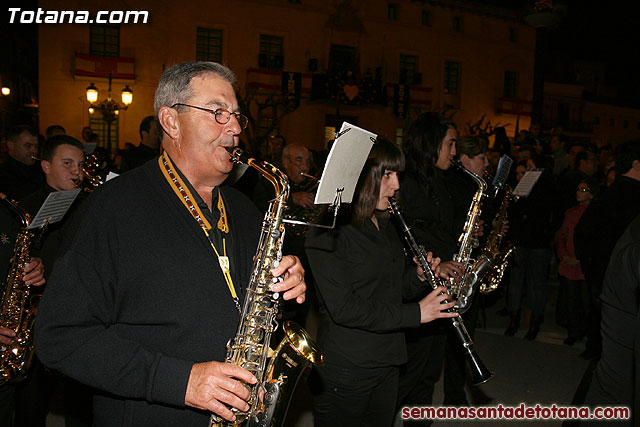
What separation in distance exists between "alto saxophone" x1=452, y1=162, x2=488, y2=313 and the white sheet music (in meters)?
→ 3.05

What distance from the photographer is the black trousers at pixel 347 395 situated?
2908 mm

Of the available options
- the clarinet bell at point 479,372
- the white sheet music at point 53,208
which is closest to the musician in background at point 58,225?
the white sheet music at point 53,208

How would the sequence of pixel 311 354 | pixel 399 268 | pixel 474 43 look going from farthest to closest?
pixel 474 43
pixel 399 268
pixel 311 354

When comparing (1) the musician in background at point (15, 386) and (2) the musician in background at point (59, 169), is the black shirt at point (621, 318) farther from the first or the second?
(2) the musician in background at point (59, 169)

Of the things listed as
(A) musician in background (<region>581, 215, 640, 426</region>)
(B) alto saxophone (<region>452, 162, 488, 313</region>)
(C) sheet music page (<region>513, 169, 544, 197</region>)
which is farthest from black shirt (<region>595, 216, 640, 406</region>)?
(C) sheet music page (<region>513, 169, 544, 197</region>)

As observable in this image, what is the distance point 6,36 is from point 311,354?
3418 cm

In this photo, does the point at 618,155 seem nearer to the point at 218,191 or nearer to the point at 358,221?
the point at 358,221

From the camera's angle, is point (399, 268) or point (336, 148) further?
point (399, 268)

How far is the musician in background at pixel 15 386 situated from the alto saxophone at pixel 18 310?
1.4 inches

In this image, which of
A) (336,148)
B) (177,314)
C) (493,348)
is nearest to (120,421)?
(177,314)

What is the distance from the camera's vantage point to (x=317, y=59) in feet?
80.5

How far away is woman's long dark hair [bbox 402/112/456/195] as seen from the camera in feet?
14.8

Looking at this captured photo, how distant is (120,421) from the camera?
1.93m

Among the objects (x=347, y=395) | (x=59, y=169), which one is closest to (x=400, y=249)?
(x=347, y=395)
